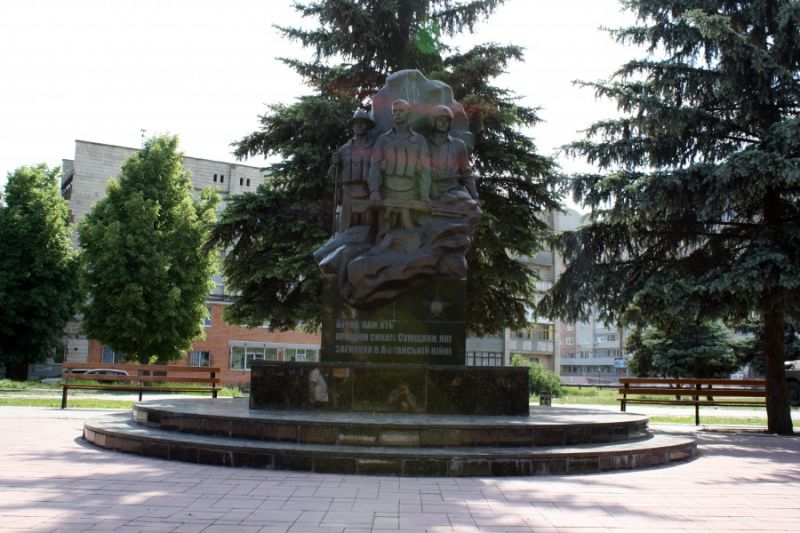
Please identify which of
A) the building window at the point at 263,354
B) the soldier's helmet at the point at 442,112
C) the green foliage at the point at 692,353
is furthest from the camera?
the building window at the point at 263,354

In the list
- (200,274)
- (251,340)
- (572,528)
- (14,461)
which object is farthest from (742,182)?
(251,340)

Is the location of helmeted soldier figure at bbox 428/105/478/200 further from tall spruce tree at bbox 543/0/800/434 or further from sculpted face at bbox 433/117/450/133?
tall spruce tree at bbox 543/0/800/434

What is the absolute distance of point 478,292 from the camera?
52.9 feet

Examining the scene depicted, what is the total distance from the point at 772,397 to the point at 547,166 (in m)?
7.10

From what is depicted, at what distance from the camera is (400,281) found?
945 centimetres

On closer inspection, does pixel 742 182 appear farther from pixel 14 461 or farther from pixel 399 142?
pixel 14 461

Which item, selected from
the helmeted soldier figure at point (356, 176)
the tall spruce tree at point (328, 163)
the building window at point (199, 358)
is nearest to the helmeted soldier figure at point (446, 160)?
the helmeted soldier figure at point (356, 176)

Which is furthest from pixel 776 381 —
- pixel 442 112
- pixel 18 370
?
pixel 18 370

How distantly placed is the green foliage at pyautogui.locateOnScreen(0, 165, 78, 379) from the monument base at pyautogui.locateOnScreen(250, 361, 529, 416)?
27601 millimetres

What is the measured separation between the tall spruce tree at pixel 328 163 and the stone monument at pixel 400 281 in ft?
15.8

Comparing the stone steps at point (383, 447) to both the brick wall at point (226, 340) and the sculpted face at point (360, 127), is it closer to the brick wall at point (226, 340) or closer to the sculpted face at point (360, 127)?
the sculpted face at point (360, 127)

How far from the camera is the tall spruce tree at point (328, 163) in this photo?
51.4ft

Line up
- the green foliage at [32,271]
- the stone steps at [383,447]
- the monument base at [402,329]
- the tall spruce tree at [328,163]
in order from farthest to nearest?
the green foliage at [32,271] < the tall spruce tree at [328,163] < the monument base at [402,329] < the stone steps at [383,447]

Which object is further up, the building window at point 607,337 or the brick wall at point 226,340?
the building window at point 607,337
